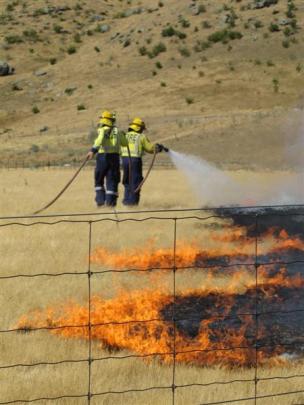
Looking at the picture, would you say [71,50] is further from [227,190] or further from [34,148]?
[227,190]

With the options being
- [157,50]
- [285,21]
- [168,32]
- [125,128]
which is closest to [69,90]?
[157,50]

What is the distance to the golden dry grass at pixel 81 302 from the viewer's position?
5.40 meters

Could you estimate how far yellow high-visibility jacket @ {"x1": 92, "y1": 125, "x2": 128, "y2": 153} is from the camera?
44.5 ft

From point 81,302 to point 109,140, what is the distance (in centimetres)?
667

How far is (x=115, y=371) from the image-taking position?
5.73m

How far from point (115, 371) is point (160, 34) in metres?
52.3

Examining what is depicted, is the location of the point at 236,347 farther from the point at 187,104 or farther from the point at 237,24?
the point at 237,24

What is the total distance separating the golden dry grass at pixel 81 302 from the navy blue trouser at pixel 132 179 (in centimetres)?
43

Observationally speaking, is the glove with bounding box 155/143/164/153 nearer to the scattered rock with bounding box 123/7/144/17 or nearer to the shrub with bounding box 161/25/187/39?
the shrub with bounding box 161/25/187/39

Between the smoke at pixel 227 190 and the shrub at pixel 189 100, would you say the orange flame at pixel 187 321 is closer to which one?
the smoke at pixel 227 190

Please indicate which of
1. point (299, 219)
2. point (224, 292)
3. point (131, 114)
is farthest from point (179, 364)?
point (131, 114)

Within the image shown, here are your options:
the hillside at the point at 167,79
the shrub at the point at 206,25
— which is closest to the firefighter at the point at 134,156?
the hillside at the point at 167,79

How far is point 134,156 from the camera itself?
558 inches

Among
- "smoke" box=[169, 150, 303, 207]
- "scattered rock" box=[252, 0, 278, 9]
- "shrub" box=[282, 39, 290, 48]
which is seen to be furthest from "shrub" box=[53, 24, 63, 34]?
"smoke" box=[169, 150, 303, 207]
